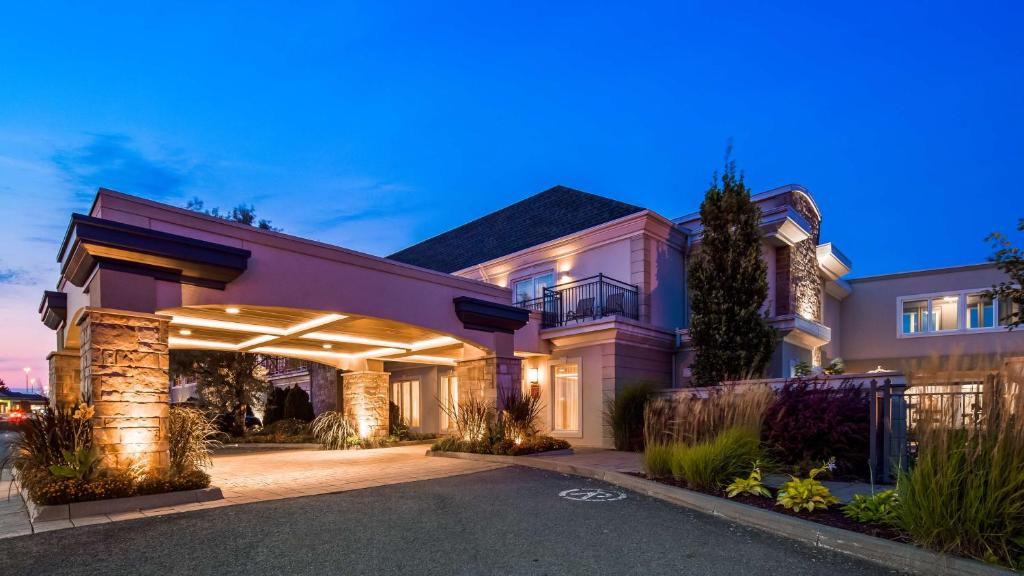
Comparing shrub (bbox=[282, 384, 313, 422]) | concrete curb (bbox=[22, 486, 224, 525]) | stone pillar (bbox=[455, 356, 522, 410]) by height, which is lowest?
shrub (bbox=[282, 384, 313, 422])

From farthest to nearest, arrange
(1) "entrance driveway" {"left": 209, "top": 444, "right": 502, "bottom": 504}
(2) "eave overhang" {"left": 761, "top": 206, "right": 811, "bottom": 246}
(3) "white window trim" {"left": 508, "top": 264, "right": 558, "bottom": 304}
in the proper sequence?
(3) "white window trim" {"left": 508, "top": 264, "right": 558, "bottom": 304} → (2) "eave overhang" {"left": 761, "top": 206, "right": 811, "bottom": 246} → (1) "entrance driveway" {"left": 209, "top": 444, "right": 502, "bottom": 504}

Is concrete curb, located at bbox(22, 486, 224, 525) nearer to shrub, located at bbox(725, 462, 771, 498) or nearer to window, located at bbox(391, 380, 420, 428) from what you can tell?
shrub, located at bbox(725, 462, 771, 498)

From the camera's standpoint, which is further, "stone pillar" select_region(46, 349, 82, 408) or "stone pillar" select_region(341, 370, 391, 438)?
"stone pillar" select_region(341, 370, 391, 438)

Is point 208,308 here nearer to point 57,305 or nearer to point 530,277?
point 57,305

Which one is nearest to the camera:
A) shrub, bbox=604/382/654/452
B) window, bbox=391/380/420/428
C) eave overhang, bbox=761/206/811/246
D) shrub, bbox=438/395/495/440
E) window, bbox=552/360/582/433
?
shrub, bbox=438/395/495/440

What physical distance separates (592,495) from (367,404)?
9980 mm

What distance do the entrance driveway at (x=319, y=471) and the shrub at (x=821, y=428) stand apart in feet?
16.5

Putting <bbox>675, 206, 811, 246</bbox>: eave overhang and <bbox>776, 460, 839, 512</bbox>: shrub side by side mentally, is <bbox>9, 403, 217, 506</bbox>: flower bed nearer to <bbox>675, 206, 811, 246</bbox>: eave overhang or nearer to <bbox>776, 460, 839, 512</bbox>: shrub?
<bbox>776, 460, 839, 512</bbox>: shrub

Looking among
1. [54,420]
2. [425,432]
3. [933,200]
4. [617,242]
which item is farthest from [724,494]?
[933,200]

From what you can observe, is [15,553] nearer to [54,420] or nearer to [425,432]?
[54,420]

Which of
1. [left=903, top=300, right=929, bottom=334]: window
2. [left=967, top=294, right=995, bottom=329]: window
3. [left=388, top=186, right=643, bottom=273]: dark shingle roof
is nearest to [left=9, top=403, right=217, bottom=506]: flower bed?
[left=388, top=186, right=643, bottom=273]: dark shingle roof

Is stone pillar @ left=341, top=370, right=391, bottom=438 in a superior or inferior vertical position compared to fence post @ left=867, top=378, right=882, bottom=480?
inferior

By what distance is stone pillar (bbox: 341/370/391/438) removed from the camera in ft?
52.1

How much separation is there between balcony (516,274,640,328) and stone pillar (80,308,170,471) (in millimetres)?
9679
